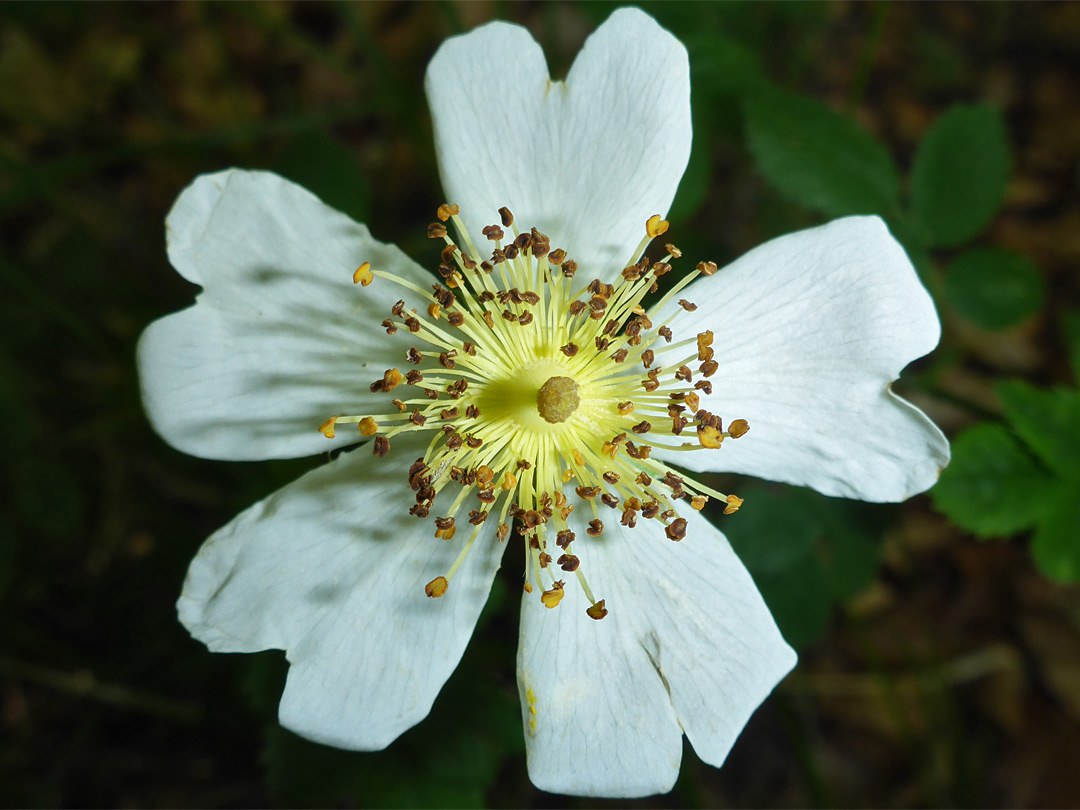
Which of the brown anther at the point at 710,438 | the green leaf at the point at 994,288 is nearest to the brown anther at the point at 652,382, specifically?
the brown anther at the point at 710,438

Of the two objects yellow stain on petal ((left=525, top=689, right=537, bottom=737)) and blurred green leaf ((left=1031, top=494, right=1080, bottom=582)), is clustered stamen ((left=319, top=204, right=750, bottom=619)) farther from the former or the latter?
blurred green leaf ((left=1031, top=494, right=1080, bottom=582))

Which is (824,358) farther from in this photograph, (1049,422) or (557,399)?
(1049,422)

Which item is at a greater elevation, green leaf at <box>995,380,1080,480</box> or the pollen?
the pollen

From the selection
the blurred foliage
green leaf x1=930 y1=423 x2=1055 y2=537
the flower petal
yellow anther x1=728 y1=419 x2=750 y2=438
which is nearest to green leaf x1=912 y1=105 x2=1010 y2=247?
the blurred foliage

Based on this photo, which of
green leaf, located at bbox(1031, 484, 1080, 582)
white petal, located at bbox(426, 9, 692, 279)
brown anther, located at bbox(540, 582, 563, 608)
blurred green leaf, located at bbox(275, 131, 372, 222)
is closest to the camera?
brown anther, located at bbox(540, 582, 563, 608)

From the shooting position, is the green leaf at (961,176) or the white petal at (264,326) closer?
the white petal at (264,326)

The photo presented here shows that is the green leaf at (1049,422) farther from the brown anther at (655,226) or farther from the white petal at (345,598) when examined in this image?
the white petal at (345,598)

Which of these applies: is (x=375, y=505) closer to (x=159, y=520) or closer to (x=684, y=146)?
(x=684, y=146)
